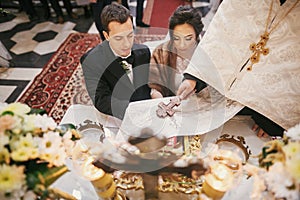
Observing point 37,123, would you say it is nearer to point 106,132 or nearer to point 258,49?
point 106,132

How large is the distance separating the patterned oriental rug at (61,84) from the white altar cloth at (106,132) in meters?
0.55

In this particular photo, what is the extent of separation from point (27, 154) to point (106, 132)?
2.12 feet

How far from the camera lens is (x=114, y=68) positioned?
1.60 metres

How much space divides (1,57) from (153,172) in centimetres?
237

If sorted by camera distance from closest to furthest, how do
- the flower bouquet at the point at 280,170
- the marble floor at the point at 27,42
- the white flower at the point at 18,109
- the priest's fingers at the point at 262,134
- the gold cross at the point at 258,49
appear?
1. the flower bouquet at the point at 280,170
2. the white flower at the point at 18,109
3. the gold cross at the point at 258,49
4. the priest's fingers at the point at 262,134
5. the marble floor at the point at 27,42

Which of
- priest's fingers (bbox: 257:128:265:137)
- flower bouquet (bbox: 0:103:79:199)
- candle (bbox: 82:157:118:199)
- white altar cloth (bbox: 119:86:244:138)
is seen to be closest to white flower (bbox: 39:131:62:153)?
flower bouquet (bbox: 0:103:79:199)

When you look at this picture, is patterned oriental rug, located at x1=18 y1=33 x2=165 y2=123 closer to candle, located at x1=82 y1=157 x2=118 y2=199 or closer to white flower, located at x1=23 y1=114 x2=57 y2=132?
candle, located at x1=82 y1=157 x2=118 y2=199

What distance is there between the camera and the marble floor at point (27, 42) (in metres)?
2.63

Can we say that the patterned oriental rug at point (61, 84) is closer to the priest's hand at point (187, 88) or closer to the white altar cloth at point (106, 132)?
the white altar cloth at point (106, 132)

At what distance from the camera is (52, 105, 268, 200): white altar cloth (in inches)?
44.4

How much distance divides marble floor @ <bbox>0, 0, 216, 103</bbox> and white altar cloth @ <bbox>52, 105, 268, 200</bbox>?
43.6 inches

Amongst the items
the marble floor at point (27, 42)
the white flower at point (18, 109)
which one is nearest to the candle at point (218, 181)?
the white flower at point (18, 109)

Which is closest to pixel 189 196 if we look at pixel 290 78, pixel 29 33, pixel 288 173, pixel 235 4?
pixel 288 173

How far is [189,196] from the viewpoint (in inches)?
44.6
